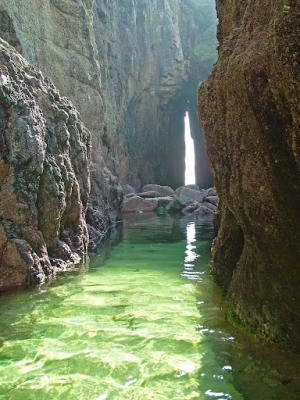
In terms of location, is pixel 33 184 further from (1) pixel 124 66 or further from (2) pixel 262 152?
(1) pixel 124 66

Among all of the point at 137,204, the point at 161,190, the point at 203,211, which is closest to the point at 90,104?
the point at 203,211

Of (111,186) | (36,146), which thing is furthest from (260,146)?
(111,186)

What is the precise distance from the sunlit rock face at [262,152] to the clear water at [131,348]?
364mm

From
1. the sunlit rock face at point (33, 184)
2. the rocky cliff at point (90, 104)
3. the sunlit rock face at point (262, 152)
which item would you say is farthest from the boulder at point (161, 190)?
the sunlit rock face at point (262, 152)

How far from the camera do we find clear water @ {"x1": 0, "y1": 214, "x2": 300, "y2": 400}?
9.02ft

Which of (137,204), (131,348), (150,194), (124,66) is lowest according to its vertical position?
(137,204)

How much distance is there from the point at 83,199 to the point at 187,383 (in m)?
6.22

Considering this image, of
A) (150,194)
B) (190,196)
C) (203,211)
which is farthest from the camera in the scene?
(150,194)

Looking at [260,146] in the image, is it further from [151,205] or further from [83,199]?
[151,205]

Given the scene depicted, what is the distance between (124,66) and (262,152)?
92.1 feet

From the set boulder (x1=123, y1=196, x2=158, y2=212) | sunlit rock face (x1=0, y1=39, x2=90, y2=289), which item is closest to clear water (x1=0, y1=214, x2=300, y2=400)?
sunlit rock face (x1=0, y1=39, x2=90, y2=289)

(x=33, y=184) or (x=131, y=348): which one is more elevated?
(x=33, y=184)

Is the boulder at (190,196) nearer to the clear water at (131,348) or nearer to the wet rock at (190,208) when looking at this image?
the wet rock at (190,208)

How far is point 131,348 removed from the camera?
11.3ft
